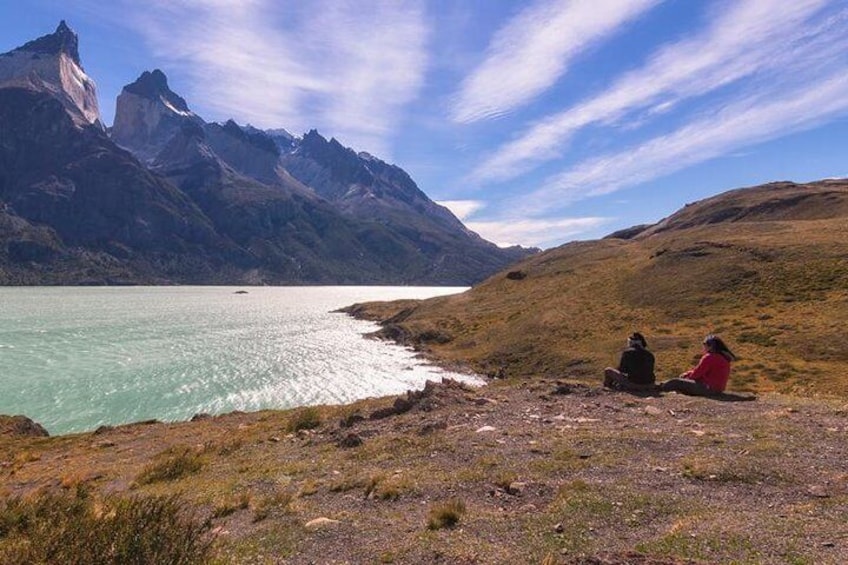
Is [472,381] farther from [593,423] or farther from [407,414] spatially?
[593,423]

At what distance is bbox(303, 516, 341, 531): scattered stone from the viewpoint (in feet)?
40.7

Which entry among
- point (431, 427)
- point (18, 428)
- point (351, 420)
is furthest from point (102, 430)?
point (431, 427)

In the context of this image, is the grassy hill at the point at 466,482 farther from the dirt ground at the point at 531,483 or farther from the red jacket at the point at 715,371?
the red jacket at the point at 715,371

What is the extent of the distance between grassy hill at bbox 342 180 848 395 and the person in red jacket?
1705 cm

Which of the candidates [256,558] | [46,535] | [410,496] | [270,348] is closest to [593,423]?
[410,496]

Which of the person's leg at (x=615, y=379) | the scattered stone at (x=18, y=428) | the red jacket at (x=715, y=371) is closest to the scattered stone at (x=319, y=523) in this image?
the person's leg at (x=615, y=379)

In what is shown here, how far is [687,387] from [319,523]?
18187 millimetres

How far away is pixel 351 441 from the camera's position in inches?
858

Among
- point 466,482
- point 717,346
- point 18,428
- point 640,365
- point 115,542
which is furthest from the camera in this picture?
point 18,428

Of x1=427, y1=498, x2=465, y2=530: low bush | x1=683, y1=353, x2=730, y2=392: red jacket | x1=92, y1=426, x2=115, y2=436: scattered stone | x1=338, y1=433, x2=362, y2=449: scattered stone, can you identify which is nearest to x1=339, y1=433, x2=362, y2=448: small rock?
x1=338, y1=433, x2=362, y2=449: scattered stone

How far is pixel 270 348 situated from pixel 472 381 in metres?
46.8

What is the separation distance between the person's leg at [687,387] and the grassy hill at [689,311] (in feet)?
58.2

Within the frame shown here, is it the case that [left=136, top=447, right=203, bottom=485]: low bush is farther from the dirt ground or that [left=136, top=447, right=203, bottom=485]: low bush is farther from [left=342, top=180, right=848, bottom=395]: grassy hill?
[left=342, top=180, right=848, bottom=395]: grassy hill

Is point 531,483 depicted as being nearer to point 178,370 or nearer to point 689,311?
point 689,311
